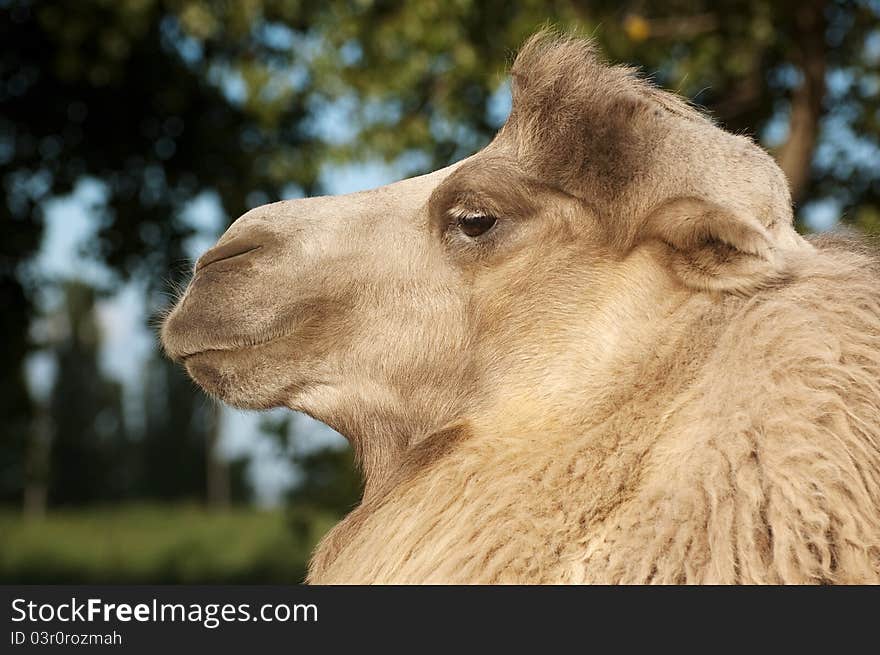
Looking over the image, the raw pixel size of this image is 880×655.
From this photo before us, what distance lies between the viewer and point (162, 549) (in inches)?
838

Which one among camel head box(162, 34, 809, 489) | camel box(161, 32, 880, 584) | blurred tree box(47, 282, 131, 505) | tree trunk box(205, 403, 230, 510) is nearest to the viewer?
camel box(161, 32, 880, 584)

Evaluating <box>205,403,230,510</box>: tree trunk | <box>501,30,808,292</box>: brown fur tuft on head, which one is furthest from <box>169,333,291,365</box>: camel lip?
<box>205,403,230,510</box>: tree trunk

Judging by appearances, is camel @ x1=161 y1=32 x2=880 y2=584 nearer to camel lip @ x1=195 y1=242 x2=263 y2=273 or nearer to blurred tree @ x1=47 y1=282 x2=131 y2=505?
camel lip @ x1=195 y1=242 x2=263 y2=273

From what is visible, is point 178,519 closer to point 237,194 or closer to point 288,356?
point 237,194

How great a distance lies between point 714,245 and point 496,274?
0.61 m

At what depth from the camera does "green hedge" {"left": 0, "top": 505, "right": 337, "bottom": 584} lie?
53.5 ft

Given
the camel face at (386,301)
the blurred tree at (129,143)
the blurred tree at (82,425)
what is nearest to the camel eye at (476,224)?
the camel face at (386,301)

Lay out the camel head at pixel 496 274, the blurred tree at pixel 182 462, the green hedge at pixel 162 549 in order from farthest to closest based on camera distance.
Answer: the blurred tree at pixel 182 462 < the green hedge at pixel 162 549 < the camel head at pixel 496 274

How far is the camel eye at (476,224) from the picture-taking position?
2.93 metres

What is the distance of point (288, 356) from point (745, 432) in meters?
1.27

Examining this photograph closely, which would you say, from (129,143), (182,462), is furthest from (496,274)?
(182,462)

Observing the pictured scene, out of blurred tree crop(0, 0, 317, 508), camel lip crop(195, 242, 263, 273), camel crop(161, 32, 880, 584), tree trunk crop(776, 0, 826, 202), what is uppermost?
blurred tree crop(0, 0, 317, 508)

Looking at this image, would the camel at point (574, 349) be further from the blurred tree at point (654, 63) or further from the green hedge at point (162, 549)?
the green hedge at point (162, 549)

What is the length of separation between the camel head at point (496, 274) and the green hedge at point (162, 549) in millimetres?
7244
